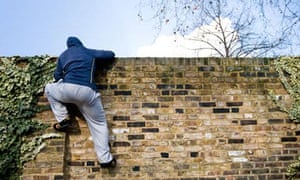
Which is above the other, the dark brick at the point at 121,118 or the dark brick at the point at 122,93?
the dark brick at the point at 122,93

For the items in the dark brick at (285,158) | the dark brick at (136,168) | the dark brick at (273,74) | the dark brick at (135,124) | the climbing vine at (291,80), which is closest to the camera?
the dark brick at (136,168)

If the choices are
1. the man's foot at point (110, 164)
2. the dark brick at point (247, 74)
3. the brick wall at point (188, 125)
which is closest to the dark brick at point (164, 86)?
the brick wall at point (188, 125)

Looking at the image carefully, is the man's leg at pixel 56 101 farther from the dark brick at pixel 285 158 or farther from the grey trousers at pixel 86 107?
the dark brick at pixel 285 158

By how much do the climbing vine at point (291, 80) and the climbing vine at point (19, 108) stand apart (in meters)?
2.75

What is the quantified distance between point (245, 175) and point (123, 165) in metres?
1.40

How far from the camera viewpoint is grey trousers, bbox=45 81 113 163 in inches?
173

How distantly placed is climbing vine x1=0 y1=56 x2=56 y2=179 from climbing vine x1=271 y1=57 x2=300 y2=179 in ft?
9.03

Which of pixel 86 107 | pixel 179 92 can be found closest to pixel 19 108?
pixel 86 107

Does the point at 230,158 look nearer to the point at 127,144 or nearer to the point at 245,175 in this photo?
the point at 245,175

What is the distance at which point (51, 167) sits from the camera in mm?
4293

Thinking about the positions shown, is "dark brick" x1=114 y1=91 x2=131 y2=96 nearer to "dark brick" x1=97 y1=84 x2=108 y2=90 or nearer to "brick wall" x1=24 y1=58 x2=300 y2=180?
"brick wall" x1=24 y1=58 x2=300 y2=180

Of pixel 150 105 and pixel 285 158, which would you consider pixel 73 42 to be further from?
pixel 285 158

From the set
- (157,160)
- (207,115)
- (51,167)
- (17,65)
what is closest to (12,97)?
(17,65)

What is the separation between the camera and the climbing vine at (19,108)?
4.35m
